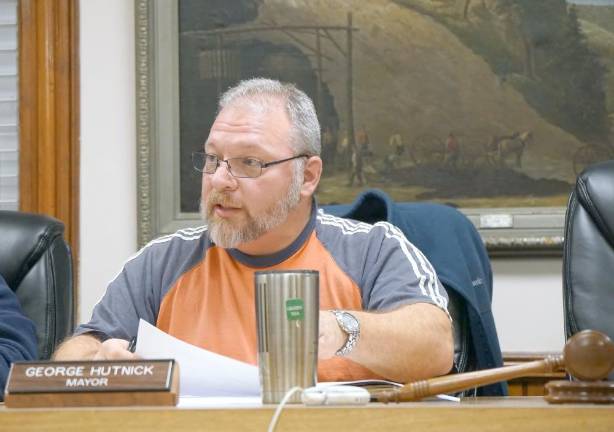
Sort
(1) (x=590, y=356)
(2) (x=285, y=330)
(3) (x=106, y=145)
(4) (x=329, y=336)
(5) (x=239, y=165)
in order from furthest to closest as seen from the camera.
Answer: (3) (x=106, y=145) < (5) (x=239, y=165) < (4) (x=329, y=336) < (2) (x=285, y=330) < (1) (x=590, y=356)

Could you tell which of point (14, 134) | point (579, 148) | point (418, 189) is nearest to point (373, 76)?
point (418, 189)

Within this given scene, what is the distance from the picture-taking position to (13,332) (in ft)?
6.29

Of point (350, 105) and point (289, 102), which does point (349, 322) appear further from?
point (350, 105)

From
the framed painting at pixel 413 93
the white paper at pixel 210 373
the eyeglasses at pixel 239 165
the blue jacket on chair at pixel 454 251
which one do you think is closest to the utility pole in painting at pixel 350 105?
the framed painting at pixel 413 93

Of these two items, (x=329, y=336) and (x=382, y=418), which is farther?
(x=329, y=336)

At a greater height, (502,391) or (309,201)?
(309,201)

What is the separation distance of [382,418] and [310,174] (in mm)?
1077

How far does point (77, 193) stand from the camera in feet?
10.2

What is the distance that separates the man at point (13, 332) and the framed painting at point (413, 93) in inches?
40.5

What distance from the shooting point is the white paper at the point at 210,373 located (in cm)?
133

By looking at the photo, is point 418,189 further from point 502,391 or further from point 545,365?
point 545,365

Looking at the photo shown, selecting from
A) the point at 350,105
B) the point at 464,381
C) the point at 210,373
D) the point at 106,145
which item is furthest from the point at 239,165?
the point at 106,145

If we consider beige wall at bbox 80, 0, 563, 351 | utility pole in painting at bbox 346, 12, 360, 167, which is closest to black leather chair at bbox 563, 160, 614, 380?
utility pole in painting at bbox 346, 12, 360, 167

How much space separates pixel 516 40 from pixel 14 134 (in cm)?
155
